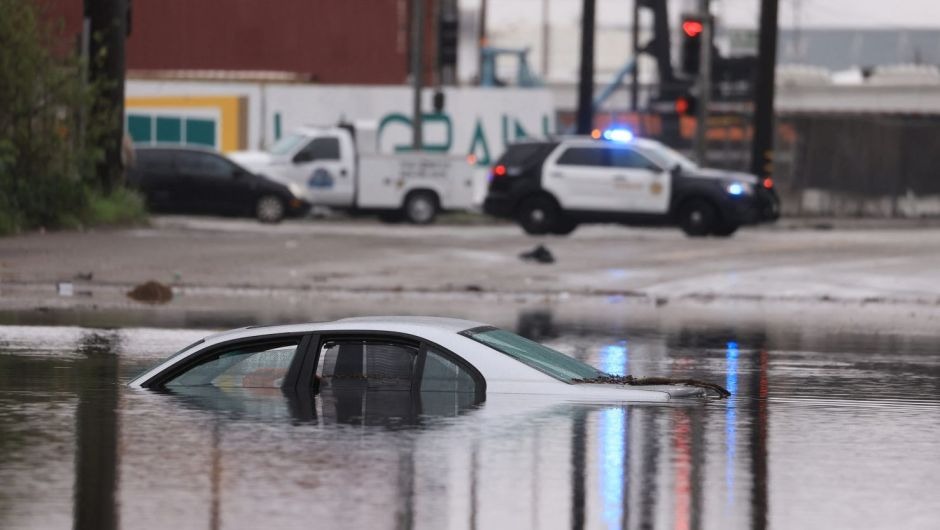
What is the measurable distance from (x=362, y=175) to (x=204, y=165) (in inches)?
137

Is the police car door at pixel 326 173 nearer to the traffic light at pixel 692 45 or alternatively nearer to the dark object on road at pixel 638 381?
the traffic light at pixel 692 45

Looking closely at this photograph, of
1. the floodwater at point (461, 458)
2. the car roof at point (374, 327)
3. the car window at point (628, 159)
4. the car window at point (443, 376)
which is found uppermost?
the car window at point (628, 159)

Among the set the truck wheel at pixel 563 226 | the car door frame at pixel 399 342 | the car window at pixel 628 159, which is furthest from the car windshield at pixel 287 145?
the car door frame at pixel 399 342

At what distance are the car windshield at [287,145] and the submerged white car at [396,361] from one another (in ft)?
91.3

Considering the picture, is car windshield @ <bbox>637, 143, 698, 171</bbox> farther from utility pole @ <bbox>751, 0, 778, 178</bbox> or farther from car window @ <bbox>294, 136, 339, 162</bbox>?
car window @ <bbox>294, 136, 339, 162</bbox>

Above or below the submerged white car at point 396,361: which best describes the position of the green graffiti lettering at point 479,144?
above

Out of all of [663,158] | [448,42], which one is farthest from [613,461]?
[448,42]

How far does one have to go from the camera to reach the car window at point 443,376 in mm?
12234

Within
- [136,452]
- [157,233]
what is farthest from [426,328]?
[157,233]

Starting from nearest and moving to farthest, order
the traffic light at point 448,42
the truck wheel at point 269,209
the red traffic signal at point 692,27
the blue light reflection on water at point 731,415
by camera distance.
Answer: the blue light reflection on water at point 731,415 → the truck wheel at point 269,209 → the red traffic signal at point 692,27 → the traffic light at point 448,42

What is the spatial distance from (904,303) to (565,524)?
15.6 metres

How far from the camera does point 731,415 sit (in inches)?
517

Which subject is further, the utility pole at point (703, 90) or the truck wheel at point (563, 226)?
the utility pole at point (703, 90)

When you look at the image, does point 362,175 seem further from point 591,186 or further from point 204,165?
point 591,186
